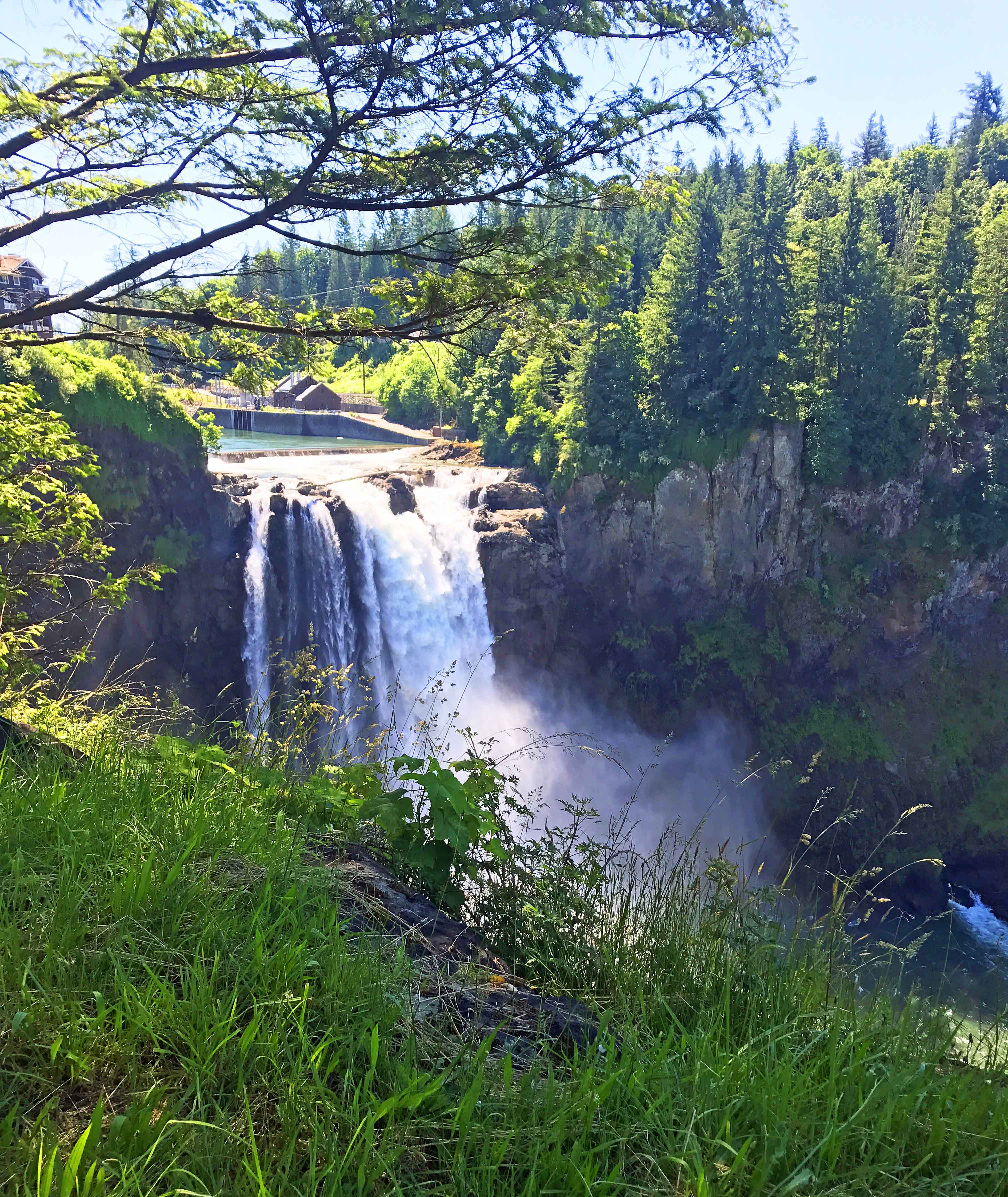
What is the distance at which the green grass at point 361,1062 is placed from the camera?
5.61 feet

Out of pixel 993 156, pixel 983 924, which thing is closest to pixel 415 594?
pixel 983 924

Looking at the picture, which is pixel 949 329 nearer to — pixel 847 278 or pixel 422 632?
pixel 847 278

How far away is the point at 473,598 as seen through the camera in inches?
815

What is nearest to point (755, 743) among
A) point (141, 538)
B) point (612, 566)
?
point (612, 566)

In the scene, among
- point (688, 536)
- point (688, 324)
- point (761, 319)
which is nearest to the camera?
point (761, 319)

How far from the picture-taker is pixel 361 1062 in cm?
204

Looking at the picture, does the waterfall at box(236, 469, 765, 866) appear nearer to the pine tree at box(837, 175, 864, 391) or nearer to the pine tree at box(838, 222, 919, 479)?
the pine tree at box(838, 222, 919, 479)

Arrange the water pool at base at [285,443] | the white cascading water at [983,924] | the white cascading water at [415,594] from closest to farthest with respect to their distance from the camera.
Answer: the white cascading water at [983,924], the white cascading water at [415,594], the water pool at base at [285,443]

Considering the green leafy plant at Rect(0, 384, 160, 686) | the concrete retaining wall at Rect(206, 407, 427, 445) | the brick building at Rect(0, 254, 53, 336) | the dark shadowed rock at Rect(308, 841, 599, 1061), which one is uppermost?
the brick building at Rect(0, 254, 53, 336)

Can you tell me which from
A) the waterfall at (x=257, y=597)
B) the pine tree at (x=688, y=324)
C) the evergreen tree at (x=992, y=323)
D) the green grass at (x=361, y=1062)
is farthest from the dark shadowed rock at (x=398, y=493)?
the green grass at (x=361, y=1062)

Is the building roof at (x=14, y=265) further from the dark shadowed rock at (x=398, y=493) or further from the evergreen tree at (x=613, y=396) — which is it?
the evergreen tree at (x=613, y=396)

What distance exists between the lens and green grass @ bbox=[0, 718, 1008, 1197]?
1711mm

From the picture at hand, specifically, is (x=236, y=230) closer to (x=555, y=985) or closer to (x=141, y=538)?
(x=555, y=985)

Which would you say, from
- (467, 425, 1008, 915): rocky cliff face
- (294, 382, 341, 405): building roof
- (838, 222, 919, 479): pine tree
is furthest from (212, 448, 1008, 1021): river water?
(294, 382, 341, 405): building roof
